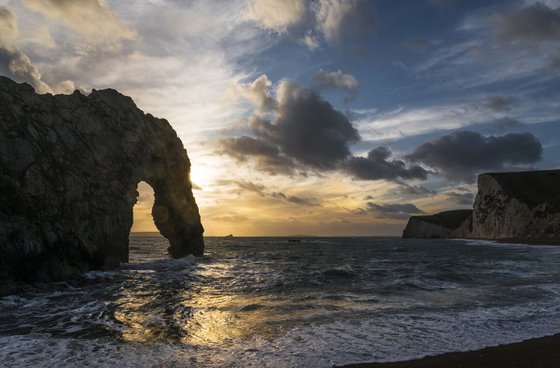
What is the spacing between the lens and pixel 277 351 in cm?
1073

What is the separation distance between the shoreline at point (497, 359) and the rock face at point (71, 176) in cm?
2284

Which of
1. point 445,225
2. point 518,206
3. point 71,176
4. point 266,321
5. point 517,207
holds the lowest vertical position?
point 266,321

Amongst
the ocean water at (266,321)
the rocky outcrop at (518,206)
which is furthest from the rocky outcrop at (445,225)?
the ocean water at (266,321)

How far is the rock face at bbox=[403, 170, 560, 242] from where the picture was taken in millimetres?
101500

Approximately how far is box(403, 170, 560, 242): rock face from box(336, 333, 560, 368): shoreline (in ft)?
326

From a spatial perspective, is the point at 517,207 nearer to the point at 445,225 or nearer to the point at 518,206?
the point at 518,206

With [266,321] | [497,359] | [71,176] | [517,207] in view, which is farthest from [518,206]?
[497,359]

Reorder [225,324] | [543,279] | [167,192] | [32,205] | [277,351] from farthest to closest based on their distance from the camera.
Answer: [167,192] → [543,279] → [32,205] → [225,324] → [277,351]

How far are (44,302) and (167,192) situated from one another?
2896 cm

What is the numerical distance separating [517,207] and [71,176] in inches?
4725

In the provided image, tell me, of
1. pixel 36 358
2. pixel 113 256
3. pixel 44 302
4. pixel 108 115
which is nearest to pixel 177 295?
pixel 44 302

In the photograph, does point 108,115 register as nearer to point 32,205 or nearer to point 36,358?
point 32,205

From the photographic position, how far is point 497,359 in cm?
1020

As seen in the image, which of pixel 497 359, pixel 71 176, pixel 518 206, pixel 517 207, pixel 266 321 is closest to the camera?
pixel 497 359
